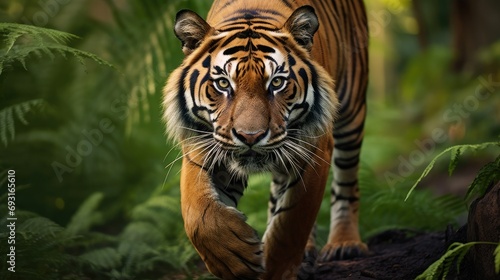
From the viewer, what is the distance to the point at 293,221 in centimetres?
454

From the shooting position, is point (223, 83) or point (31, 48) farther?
Result: point (31, 48)

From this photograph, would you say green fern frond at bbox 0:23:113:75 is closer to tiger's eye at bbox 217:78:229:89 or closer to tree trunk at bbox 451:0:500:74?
tiger's eye at bbox 217:78:229:89

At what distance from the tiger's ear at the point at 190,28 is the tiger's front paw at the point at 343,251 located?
1941mm

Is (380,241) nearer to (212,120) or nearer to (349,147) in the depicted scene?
(349,147)

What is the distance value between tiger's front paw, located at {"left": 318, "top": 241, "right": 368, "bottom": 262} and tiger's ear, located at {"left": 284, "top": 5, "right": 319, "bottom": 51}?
168cm

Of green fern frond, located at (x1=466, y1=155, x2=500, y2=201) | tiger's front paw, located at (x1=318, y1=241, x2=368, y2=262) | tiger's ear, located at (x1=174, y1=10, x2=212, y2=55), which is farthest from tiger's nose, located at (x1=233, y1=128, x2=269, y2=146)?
tiger's front paw, located at (x1=318, y1=241, x2=368, y2=262)

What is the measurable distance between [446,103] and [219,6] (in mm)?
8451

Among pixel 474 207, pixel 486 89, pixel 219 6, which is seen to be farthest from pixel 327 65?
pixel 486 89

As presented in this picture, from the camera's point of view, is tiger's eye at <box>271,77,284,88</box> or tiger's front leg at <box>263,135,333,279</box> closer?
tiger's eye at <box>271,77,284,88</box>

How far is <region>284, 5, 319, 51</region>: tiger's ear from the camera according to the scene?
452 centimetres

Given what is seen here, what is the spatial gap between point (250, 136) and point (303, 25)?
91cm

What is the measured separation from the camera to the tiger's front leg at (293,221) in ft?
14.8

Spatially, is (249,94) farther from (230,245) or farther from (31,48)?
(31,48)

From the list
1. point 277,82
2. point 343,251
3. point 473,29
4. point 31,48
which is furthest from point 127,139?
point 473,29
